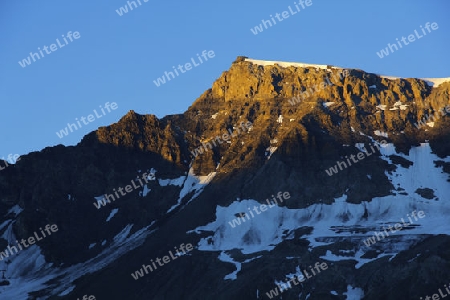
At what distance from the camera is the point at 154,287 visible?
195875 mm

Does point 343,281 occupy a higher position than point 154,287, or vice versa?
point 154,287

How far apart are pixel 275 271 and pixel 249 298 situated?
10.8 metres

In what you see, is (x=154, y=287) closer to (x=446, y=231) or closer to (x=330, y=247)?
(x=330, y=247)

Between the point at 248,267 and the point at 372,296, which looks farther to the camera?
the point at 248,267

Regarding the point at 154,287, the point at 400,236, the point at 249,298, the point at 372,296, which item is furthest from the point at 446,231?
the point at 154,287

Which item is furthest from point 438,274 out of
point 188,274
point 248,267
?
point 188,274

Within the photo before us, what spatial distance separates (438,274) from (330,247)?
40.6m

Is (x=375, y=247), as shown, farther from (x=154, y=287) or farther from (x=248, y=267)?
(x=154, y=287)

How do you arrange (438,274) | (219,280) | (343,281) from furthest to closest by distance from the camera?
(219,280), (343,281), (438,274)

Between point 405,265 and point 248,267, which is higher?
point 248,267

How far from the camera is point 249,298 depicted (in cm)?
17512

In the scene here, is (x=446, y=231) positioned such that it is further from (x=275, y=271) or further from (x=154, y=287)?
(x=154, y=287)

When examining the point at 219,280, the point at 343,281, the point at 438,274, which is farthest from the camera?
the point at 219,280

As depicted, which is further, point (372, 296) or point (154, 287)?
point (154, 287)
